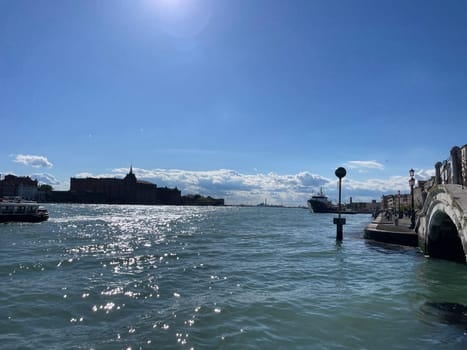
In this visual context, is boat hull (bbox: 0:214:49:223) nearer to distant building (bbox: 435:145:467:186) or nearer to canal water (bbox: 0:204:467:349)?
canal water (bbox: 0:204:467:349)

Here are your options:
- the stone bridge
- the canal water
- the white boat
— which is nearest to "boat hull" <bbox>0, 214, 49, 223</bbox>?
the white boat

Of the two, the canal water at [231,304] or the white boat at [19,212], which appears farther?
the white boat at [19,212]

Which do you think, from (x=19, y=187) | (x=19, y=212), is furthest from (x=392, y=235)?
(x=19, y=187)

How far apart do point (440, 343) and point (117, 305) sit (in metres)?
7.32

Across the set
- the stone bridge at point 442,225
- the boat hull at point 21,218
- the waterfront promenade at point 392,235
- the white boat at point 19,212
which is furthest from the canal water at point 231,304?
the white boat at point 19,212

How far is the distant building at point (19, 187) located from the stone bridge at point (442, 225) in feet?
636

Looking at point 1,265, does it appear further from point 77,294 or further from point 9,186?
point 9,186

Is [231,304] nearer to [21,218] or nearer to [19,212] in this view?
[21,218]

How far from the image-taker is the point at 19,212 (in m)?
49.5

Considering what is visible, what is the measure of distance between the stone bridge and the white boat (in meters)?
49.8

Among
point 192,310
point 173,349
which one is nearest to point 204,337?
point 173,349

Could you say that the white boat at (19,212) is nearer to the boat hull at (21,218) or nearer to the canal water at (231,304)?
the boat hull at (21,218)

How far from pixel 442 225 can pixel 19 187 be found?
202702 mm

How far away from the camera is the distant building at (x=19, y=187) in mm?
176750
